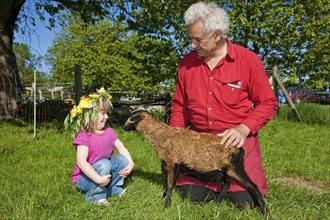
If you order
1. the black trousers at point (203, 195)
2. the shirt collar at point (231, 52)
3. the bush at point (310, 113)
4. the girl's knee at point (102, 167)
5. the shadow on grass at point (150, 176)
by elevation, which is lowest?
the shadow on grass at point (150, 176)

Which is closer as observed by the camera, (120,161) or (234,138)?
(234,138)

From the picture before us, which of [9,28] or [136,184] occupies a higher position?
[9,28]

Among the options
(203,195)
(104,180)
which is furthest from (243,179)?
(104,180)

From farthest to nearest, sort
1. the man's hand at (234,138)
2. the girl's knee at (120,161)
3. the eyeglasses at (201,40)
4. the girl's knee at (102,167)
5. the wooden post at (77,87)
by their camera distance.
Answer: the wooden post at (77,87), the girl's knee at (120,161), the girl's knee at (102,167), the eyeglasses at (201,40), the man's hand at (234,138)

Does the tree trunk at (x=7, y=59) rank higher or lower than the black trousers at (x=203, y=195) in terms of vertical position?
higher

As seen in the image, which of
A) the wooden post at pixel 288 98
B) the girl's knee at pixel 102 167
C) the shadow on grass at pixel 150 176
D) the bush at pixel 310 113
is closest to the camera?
the girl's knee at pixel 102 167

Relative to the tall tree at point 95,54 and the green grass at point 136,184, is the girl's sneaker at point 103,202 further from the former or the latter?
the tall tree at point 95,54

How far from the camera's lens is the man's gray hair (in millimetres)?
3262

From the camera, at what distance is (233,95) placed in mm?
3566

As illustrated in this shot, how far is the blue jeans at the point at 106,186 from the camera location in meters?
3.83

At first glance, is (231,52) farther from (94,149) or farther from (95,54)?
(95,54)

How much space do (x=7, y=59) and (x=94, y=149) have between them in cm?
921

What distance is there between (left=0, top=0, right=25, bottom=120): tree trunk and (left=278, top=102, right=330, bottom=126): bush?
926cm

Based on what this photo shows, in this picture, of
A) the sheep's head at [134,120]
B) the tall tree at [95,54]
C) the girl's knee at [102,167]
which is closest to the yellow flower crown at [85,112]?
the girl's knee at [102,167]
